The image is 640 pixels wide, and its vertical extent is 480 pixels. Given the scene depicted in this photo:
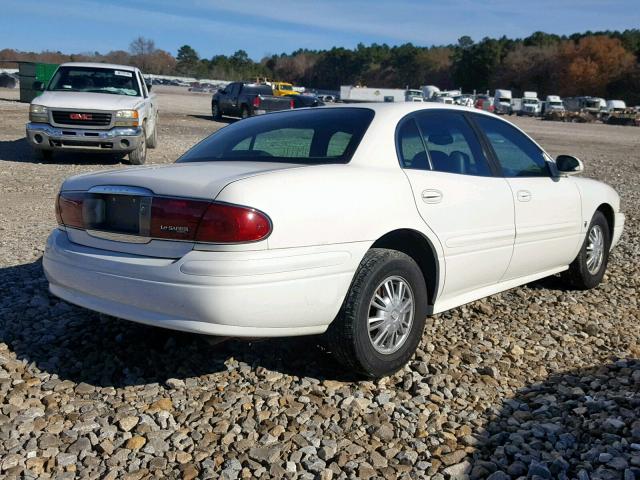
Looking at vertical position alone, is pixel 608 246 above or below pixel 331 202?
below

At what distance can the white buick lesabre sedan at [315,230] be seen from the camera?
313 centimetres

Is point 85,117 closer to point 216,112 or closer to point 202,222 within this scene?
point 202,222

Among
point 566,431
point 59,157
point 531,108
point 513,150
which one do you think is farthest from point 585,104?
point 566,431

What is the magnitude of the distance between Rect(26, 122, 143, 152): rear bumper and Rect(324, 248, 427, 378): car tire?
9429mm

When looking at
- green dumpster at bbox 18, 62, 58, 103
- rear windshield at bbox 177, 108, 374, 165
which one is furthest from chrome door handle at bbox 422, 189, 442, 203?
green dumpster at bbox 18, 62, 58, 103

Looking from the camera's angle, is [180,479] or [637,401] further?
[637,401]

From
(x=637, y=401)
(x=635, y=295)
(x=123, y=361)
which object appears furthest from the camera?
(x=635, y=295)

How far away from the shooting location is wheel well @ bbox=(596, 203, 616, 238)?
5834mm

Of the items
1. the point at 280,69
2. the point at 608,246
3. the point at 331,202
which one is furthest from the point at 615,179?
the point at 280,69

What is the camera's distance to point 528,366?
13.5ft

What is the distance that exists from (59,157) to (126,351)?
35.6 ft

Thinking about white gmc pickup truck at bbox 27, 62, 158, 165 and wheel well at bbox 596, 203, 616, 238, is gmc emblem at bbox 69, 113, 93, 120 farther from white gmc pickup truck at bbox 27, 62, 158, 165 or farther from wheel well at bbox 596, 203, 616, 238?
wheel well at bbox 596, 203, 616, 238

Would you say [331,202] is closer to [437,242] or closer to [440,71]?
[437,242]

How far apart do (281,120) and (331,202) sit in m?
1.26
